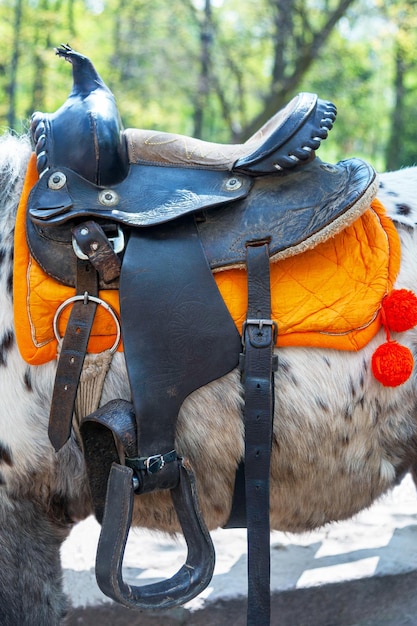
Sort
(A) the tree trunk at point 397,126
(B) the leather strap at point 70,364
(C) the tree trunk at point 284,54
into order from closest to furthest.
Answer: (B) the leather strap at point 70,364
(C) the tree trunk at point 284,54
(A) the tree trunk at point 397,126

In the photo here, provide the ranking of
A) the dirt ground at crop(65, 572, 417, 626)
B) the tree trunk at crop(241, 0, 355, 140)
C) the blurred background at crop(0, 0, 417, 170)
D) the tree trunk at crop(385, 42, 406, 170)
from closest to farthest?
the dirt ground at crop(65, 572, 417, 626) → the tree trunk at crop(241, 0, 355, 140) → the blurred background at crop(0, 0, 417, 170) → the tree trunk at crop(385, 42, 406, 170)

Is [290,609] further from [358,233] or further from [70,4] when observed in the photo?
[70,4]

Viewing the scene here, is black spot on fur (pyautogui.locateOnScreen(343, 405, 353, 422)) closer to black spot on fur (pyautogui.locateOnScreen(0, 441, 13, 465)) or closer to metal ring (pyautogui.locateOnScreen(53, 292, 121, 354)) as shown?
metal ring (pyautogui.locateOnScreen(53, 292, 121, 354))

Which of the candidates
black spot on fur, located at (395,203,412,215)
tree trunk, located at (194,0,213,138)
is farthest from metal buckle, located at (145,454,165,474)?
tree trunk, located at (194,0,213,138)

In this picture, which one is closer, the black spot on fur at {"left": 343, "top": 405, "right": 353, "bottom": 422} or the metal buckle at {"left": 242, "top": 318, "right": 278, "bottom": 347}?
the metal buckle at {"left": 242, "top": 318, "right": 278, "bottom": 347}

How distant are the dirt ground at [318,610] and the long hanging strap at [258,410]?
0.74 meters

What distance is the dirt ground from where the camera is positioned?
2.26 m

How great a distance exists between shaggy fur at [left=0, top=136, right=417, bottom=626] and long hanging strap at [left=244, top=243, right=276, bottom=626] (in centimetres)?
7

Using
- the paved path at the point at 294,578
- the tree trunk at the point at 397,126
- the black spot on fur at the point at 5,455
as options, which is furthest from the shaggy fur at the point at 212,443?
the tree trunk at the point at 397,126

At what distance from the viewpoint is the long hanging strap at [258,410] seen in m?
1.57

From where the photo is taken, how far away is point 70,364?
1.55 metres

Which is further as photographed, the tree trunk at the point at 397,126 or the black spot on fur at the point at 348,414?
the tree trunk at the point at 397,126

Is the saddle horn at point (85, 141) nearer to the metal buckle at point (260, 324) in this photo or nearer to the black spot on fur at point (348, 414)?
the metal buckle at point (260, 324)

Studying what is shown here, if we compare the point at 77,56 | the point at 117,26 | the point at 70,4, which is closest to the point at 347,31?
the point at 117,26
